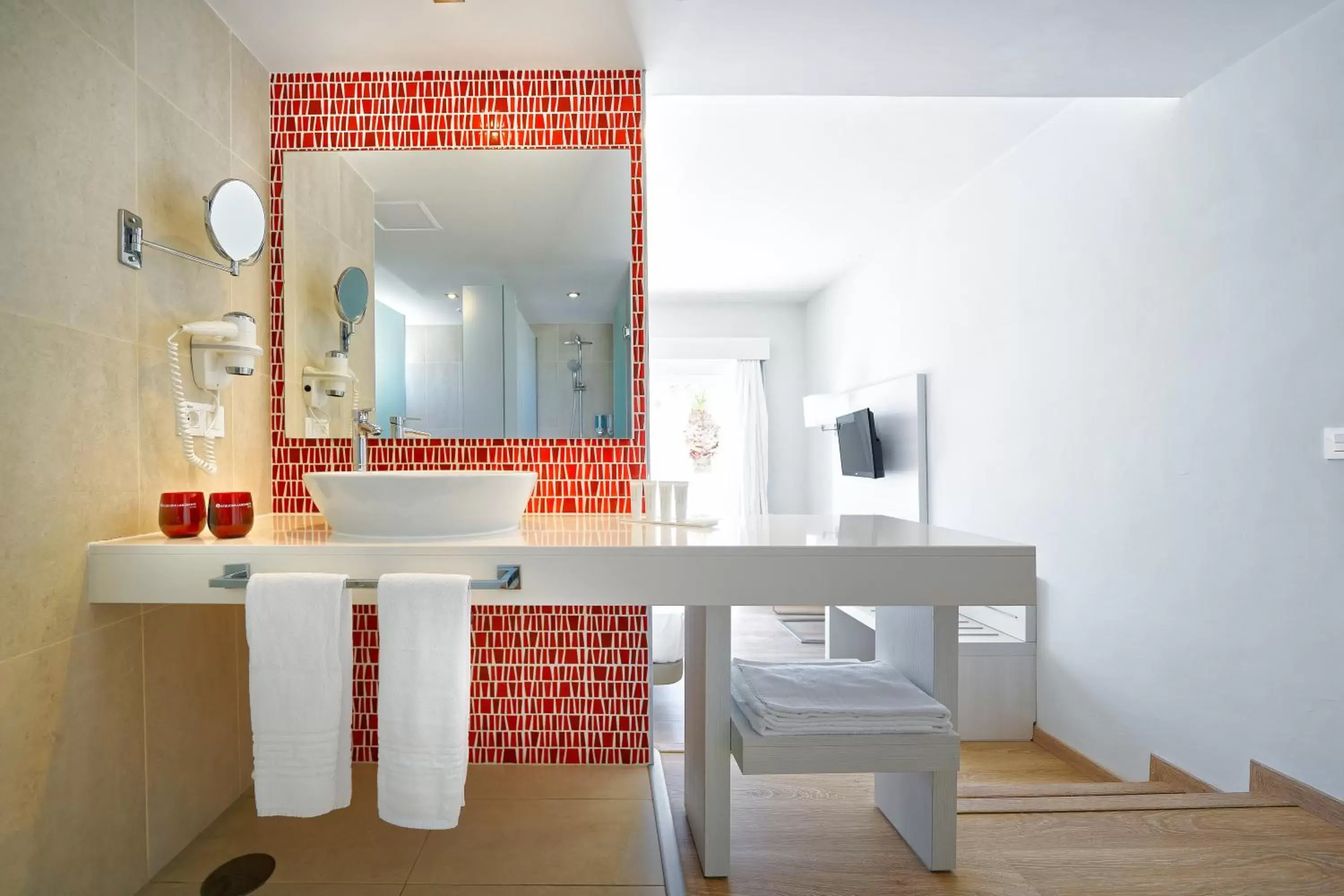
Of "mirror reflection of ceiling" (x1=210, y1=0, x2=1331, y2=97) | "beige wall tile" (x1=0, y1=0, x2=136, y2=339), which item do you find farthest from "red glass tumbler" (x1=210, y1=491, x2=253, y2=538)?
"mirror reflection of ceiling" (x1=210, y1=0, x2=1331, y2=97)

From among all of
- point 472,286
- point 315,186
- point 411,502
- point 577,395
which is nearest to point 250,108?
point 315,186

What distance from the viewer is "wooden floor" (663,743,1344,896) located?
172 cm

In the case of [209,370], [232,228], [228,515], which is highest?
[232,228]

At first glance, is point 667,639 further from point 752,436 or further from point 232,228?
point 752,436

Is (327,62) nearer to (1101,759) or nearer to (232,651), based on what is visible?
(232,651)

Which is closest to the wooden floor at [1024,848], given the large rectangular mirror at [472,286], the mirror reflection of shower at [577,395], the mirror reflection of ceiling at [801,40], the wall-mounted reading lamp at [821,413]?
the mirror reflection of shower at [577,395]

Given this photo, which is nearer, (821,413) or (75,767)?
(75,767)

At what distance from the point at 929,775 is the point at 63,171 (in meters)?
2.18

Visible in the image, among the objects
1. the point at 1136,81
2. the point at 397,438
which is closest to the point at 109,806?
the point at 397,438

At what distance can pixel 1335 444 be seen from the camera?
1991 mm

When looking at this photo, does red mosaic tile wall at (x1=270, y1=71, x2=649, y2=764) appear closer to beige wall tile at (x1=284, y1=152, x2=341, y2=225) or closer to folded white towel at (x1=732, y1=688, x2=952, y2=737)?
beige wall tile at (x1=284, y1=152, x2=341, y2=225)

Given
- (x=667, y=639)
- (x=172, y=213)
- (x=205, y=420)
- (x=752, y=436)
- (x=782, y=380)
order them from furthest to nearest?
(x=782, y=380) → (x=752, y=436) → (x=667, y=639) → (x=205, y=420) → (x=172, y=213)

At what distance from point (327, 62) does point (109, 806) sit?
199 cm

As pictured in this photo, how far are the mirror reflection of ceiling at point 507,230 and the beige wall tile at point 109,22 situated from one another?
2.29 feet
